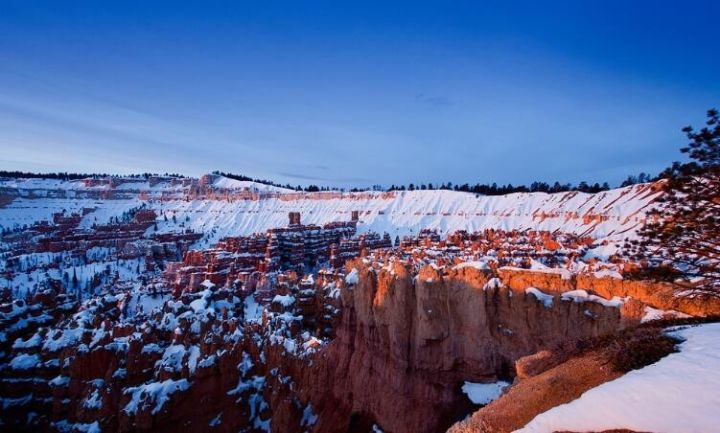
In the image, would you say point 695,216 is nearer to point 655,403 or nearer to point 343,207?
point 655,403

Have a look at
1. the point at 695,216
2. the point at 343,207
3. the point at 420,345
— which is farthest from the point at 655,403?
the point at 343,207

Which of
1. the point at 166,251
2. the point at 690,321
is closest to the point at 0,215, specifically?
the point at 166,251

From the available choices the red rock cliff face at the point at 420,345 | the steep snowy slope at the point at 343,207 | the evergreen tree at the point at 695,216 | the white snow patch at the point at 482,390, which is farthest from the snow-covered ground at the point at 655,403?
the steep snowy slope at the point at 343,207

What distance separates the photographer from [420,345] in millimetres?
18609

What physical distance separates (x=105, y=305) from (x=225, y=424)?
862 inches

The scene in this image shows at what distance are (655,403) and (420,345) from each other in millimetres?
13884

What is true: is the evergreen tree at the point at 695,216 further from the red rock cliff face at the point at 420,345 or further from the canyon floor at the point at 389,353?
the red rock cliff face at the point at 420,345

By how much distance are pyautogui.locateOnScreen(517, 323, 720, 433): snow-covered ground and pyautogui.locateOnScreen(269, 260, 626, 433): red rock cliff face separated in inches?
316

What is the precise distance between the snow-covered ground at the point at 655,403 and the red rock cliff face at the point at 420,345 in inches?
316

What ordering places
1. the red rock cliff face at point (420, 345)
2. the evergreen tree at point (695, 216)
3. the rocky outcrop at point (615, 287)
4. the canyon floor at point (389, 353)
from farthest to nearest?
the red rock cliff face at point (420, 345)
the rocky outcrop at point (615, 287)
the evergreen tree at point (695, 216)
the canyon floor at point (389, 353)

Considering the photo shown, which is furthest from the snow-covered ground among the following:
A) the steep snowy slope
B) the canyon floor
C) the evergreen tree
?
the steep snowy slope

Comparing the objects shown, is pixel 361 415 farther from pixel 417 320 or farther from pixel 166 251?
pixel 166 251

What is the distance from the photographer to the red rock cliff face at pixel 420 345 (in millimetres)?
15781

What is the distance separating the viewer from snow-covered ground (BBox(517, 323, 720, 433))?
15.9ft
